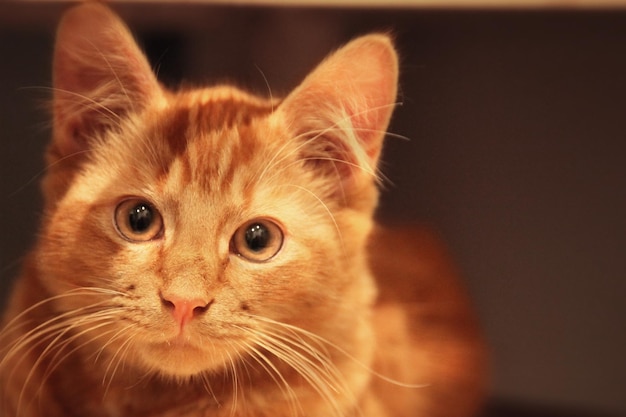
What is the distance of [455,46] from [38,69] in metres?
0.68

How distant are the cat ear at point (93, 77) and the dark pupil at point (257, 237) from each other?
0.26 m

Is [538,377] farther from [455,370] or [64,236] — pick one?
[64,236]

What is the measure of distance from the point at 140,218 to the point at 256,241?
17 cm

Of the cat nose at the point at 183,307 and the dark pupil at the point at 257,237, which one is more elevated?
the dark pupil at the point at 257,237

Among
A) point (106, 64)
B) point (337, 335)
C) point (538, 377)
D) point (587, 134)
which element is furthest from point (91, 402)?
point (587, 134)

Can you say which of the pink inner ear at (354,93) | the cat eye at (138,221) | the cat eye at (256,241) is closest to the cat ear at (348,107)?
the pink inner ear at (354,93)

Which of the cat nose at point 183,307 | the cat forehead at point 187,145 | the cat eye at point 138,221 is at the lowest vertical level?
the cat nose at point 183,307

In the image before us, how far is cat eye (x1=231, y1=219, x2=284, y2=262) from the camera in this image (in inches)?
39.2

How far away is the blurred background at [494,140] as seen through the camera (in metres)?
1.13

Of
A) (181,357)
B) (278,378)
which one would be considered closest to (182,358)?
(181,357)

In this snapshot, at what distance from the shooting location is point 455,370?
1251 mm

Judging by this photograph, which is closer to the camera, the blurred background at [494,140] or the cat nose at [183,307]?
the cat nose at [183,307]

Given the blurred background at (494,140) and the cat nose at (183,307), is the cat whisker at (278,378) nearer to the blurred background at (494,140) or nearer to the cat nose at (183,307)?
the cat nose at (183,307)

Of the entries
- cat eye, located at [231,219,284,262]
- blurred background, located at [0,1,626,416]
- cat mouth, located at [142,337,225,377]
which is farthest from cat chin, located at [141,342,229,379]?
blurred background, located at [0,1,626,416]
